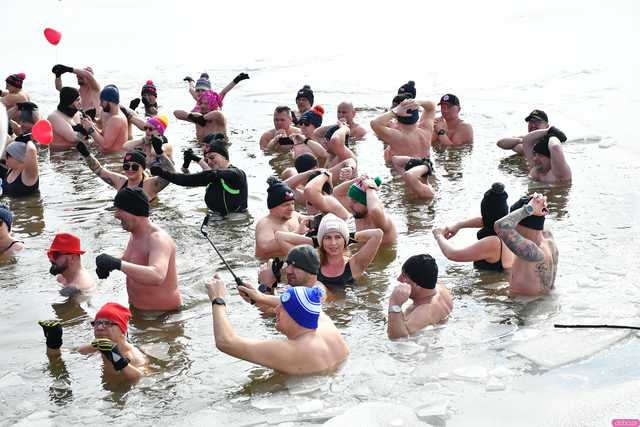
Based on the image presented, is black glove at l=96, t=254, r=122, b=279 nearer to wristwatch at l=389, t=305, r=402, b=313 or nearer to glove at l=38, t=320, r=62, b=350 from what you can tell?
glove at l=38, t=320, r=62, b=350

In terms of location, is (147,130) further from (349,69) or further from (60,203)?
(349,69)

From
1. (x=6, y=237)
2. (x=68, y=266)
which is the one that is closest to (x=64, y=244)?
(x=68, y=266)

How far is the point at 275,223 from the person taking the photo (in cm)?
872

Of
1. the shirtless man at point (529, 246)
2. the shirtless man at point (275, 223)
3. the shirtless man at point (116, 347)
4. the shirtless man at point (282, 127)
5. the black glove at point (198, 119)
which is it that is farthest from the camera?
the black glove at point (198, 119)

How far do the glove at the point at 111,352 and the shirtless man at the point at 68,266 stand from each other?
1.82 m

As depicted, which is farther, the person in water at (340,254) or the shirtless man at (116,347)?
the person in water at (340,254)

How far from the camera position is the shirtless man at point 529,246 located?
6863mm

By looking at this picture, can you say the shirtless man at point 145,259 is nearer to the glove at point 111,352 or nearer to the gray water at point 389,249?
the gray water at point 389,249

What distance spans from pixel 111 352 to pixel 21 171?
5.85m

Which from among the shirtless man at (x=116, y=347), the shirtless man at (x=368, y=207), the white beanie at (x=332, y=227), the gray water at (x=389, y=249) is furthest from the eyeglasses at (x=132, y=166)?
the shirtless man at (x=116, y=347)

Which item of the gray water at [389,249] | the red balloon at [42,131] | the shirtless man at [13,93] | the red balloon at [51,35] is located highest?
the red balloon at [51,35]

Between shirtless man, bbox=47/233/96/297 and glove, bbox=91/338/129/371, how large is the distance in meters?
1.82

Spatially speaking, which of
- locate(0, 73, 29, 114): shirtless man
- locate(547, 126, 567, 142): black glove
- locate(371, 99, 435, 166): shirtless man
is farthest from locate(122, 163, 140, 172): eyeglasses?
locate(547, 126, 567, 142): black glove

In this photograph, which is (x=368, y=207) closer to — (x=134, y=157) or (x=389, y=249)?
(x=389, y=249)
